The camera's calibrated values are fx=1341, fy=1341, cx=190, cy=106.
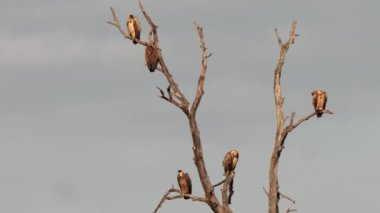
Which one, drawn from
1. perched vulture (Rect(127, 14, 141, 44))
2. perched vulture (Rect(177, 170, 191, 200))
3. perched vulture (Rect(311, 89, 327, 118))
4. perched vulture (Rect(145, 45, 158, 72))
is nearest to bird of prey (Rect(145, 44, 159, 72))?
perched vulture (Rect(145, 45, 158, 72))

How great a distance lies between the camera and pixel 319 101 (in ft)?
122

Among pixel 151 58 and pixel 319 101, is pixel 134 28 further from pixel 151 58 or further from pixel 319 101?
pixel 319 101

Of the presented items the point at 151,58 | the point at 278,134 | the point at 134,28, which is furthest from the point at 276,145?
the point at 134,28

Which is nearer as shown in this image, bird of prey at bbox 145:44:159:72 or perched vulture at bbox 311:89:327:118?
bird of prey at bbox 145:44:159:72

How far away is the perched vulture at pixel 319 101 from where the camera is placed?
37062mm

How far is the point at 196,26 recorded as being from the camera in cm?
3659

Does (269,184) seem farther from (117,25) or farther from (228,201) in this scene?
(117,25)

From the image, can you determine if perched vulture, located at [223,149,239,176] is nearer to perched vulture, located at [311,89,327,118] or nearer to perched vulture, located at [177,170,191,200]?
perched vulture, located at [177,170,191,200]

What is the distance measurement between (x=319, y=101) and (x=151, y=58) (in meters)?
4.82

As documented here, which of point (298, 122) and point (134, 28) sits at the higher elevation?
point (134, 28)

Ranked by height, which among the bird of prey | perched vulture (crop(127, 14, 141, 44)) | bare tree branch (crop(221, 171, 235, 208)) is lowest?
bare tree branch (crop(221, 171, 235, 208))

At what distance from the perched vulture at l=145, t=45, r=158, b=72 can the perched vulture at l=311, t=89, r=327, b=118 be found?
457 cm

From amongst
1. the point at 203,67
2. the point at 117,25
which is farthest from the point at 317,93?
the point at 117,25

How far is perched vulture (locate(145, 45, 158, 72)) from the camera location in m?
36.7
